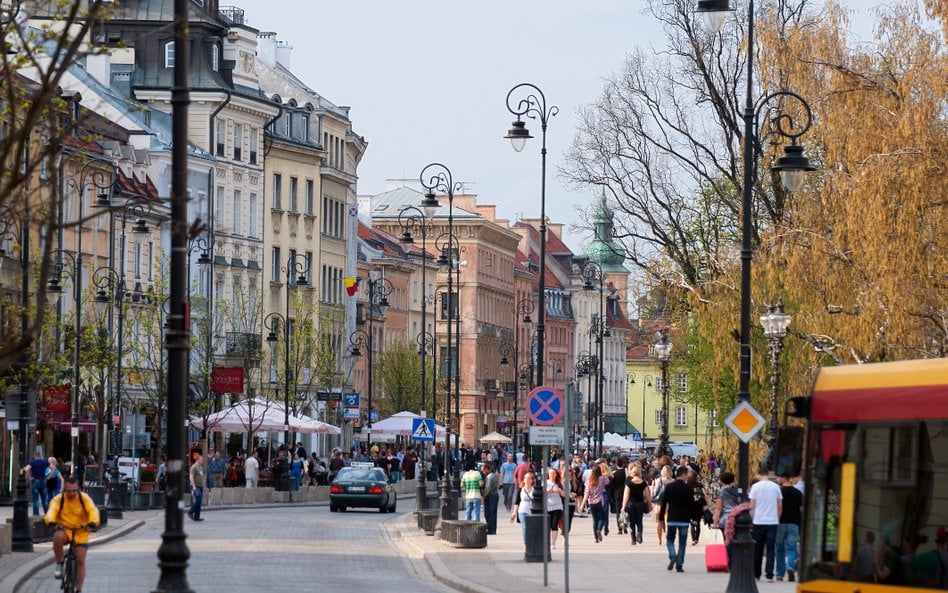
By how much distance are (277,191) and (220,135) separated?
8036 millimetres

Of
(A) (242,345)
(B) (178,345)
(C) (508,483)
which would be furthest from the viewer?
(A) (242,345)

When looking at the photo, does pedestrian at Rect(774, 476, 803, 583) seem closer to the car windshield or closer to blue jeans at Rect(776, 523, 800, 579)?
blue jeans at Rect(776, 523, 800, 579)

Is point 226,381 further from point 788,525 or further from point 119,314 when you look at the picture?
point 788,525

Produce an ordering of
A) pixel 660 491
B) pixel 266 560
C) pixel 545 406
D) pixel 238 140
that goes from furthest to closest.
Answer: pixel 238 140
pixel 660 491
pixel 266 560
pixel 545 406

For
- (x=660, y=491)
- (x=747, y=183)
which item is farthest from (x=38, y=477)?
(x=747, y=183)

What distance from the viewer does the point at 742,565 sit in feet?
81.0

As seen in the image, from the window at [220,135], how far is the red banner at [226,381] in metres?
26.5

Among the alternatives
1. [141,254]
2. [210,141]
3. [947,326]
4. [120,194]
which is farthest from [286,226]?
[947,326]

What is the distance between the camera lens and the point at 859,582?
1466 centimetres

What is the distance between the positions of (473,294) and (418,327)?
1463 cm

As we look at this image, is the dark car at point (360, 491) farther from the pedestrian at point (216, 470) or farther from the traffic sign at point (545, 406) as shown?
the traffic sign at point (545, 406)

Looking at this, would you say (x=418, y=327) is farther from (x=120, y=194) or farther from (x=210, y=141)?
(x=120, y=194)

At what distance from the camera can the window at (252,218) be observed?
92562mm

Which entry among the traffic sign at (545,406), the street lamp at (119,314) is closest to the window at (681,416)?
the street lamp at (119,314)
